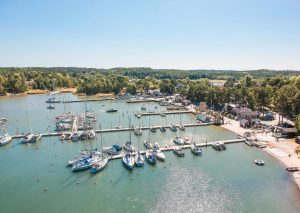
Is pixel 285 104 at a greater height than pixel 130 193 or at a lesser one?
greater

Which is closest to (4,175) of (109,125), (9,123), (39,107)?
Result: (109,125)

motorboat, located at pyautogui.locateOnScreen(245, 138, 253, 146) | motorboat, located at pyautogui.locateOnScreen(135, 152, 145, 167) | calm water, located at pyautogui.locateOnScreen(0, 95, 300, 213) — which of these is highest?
motorboat, located at pyautogui.locateOnScreen(135, 152, 145, 167)

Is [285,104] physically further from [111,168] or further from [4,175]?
[4,175]

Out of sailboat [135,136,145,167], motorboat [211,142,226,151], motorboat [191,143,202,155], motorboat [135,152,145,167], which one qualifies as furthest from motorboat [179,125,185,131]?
motorboat [135,152,145,167]

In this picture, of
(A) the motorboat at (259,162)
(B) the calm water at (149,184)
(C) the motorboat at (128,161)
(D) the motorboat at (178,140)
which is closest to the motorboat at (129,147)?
(C) the motorboat at (128,161)

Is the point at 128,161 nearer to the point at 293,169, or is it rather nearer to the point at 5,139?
the point at 293,169

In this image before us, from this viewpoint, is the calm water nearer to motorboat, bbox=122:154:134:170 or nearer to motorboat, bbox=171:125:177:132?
motorboat, bbox=122:154:134:170

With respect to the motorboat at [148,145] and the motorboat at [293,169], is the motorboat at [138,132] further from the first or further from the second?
the motorboat at [293,169]
